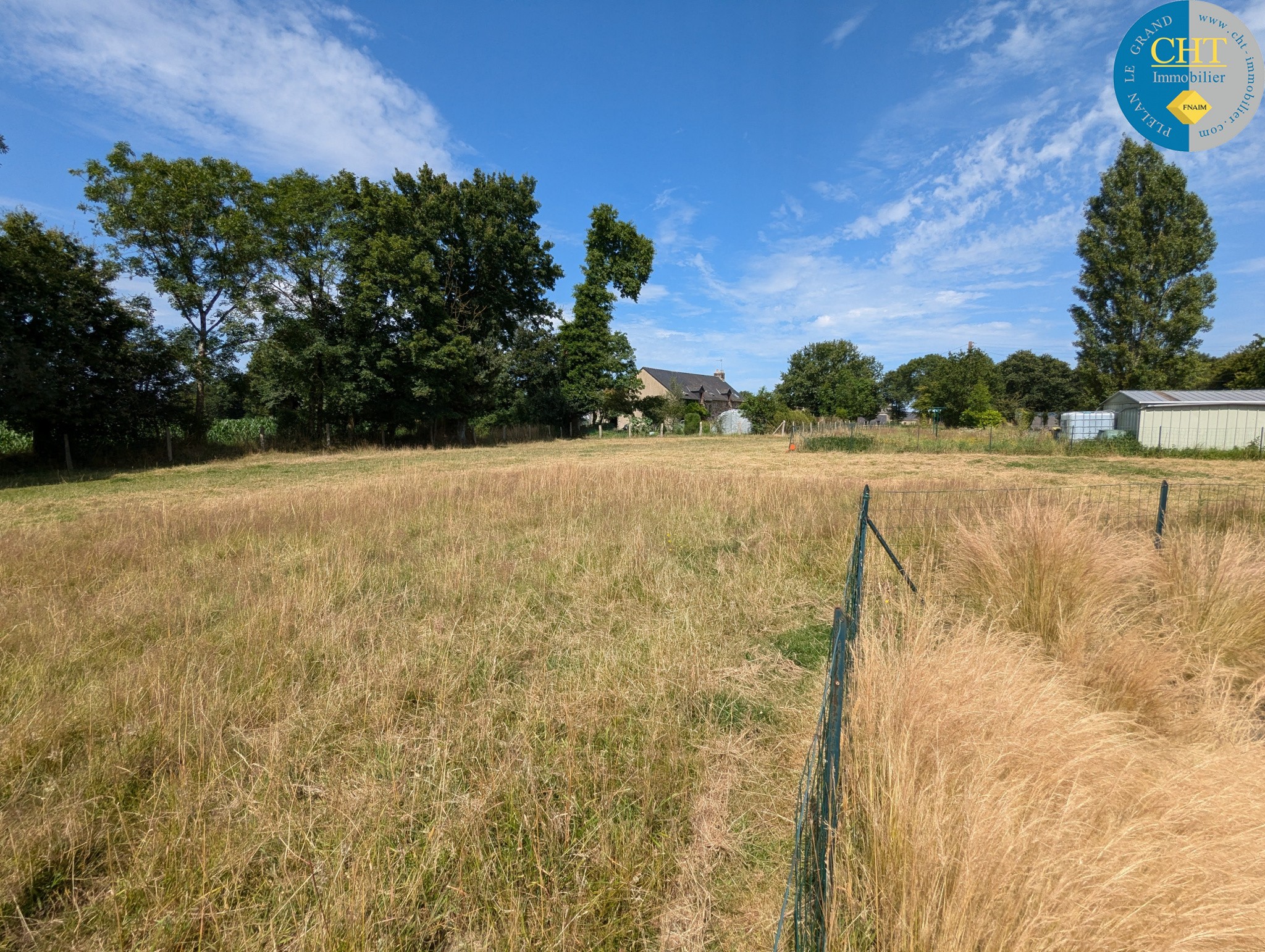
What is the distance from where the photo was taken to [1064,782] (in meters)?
1.83

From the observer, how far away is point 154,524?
7281 millimetres

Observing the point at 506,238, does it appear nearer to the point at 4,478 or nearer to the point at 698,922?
the point at 4,478

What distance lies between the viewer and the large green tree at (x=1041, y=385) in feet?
198

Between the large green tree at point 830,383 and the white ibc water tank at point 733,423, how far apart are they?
52.8 feet

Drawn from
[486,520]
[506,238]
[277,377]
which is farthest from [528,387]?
[486,520]

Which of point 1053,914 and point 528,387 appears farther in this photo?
point 528,387

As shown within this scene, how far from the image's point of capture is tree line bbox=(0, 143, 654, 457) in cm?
1712

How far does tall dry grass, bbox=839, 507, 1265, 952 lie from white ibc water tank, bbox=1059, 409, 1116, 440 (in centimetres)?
2655

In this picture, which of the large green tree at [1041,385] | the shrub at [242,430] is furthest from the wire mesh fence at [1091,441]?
the large green tree at [1041,385]

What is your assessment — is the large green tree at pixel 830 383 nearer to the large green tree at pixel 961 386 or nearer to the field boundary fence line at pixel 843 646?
the large green tree at pixel 961 386

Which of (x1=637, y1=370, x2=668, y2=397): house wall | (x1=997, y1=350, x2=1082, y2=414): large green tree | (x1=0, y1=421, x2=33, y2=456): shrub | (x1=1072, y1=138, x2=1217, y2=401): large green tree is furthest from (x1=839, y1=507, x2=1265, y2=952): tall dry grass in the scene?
(x1=997, y1=350, x2=1082, y2=414): large green tree

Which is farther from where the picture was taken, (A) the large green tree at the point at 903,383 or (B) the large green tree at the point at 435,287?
(A) the large green tree at the point at 903,383

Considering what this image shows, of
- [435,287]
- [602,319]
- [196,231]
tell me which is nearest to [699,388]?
[602,319]

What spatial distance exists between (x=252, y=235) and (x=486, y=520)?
934 inches
